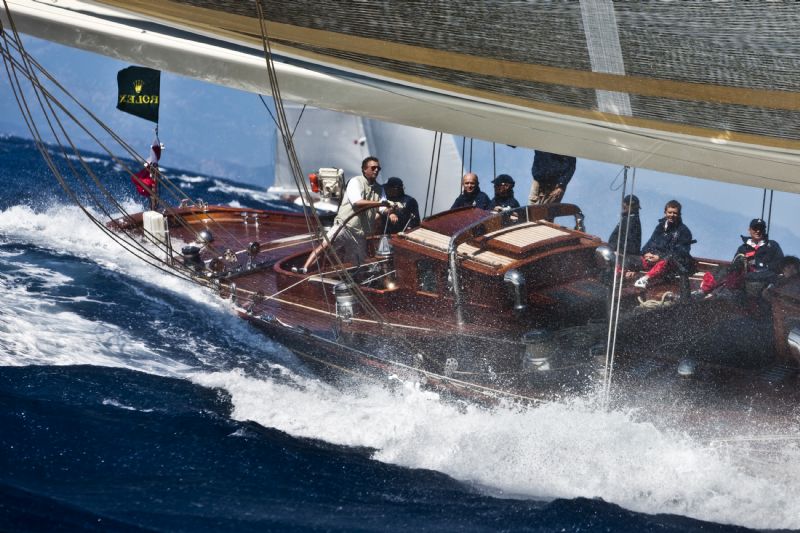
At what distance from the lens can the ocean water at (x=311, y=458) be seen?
17.3 ft

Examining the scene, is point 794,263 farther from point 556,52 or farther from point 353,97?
point 353,97

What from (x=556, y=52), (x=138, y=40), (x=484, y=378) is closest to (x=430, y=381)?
(x=484, y=378)

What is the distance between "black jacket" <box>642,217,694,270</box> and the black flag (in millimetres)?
4381

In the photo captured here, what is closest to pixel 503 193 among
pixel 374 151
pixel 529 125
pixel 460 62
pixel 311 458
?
pixel 529 125

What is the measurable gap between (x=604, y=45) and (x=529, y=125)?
0.74m

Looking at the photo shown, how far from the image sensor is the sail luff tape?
476 centimetres

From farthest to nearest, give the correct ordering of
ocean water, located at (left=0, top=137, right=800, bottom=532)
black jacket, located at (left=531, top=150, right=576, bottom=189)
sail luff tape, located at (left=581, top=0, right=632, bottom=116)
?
black jacket, located at (left=531, top=150, right=576, bottom=189) < ocean water, located at (left=0, top=137, right=800, bottom=532) < sail luff tape, located at (left=581, top=0, right=632, bottom=116)

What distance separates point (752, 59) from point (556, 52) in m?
1.04

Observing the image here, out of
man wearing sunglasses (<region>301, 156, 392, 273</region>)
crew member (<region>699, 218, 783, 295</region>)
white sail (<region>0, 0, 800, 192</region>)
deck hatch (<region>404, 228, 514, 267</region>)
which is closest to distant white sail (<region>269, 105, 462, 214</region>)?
man wearing sunglasses (<region>301, 156, 392, 273</region>)

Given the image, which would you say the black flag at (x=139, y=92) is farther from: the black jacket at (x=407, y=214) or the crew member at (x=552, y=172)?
the crew member at (x=552, y=172)

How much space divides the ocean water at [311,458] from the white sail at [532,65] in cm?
181

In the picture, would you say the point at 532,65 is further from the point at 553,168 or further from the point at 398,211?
the point at 553,168

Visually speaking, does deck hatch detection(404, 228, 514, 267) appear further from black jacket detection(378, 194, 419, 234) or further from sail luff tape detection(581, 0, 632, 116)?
sail luff tape detection(581, 0, 632, 116)

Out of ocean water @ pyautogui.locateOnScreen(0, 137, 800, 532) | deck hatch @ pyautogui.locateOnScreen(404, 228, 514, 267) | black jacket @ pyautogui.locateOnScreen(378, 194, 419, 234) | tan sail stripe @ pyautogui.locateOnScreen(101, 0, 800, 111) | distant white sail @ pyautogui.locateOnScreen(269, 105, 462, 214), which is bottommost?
ocean water @ pyautogui.locateOnScreen(0, 137, 800, 532)
